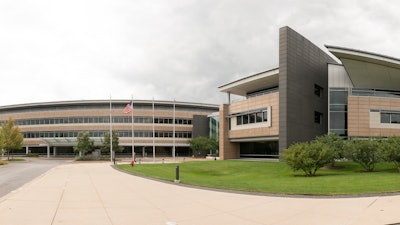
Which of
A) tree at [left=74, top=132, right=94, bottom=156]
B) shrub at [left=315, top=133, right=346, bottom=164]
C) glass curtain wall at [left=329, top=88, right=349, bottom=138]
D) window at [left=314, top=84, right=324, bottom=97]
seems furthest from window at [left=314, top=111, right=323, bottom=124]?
tree at [left=74, top=132, right=94, bottom=156]

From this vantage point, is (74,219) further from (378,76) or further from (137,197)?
(378,76)

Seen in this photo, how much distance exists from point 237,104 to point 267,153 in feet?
28.4

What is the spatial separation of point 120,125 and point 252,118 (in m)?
43.8

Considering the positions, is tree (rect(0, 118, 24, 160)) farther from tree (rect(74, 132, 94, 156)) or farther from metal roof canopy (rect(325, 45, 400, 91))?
metal roof canopy (rect(325, 45, 400, 91))

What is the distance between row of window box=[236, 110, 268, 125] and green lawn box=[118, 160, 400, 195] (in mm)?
10493

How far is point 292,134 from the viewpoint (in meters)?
41.1

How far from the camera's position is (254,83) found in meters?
51.5

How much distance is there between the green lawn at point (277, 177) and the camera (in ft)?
54.4

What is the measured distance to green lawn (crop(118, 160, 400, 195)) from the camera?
1659 cm

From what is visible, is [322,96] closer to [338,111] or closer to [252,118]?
[338,111]

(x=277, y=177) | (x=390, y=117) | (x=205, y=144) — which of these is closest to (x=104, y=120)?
(x=205, y=144)

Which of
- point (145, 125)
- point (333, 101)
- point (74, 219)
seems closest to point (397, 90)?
point (333, 101)

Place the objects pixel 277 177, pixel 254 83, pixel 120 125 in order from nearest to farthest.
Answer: pixel 277 177, pixel 254 83, pixel 120 125

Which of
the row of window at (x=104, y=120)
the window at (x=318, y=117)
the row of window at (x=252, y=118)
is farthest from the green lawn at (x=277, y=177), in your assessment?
the row of window at (x=104, y=120)
